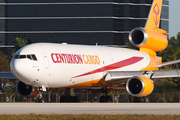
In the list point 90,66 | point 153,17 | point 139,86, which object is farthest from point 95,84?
point 153,17

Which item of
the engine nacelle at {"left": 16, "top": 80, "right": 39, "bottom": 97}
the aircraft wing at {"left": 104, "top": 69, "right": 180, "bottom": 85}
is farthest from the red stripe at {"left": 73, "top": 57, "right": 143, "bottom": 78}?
the engine nacelle at {"left": 16, "top": 80, "right": 39, "bottom": 97}

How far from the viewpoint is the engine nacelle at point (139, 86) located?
84.8 feet

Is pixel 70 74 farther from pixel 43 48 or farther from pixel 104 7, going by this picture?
pixel 104 7

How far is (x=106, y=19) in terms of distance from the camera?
3533 inches

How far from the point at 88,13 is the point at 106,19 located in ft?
14.4

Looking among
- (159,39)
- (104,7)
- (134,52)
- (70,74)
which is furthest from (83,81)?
(104,7)

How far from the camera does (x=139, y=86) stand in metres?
26.7

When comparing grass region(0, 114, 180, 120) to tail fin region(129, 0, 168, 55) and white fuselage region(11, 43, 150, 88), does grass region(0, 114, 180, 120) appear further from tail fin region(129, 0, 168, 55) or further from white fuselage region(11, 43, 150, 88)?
tail fin region(129, 0, 168, 55)

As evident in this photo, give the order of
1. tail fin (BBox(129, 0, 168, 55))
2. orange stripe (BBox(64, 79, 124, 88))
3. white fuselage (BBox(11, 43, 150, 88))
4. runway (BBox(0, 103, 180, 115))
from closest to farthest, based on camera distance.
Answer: runway (BBox(0, 103, 180, 115))
white fuselage (BBox(11, 43, 150, 88))
orange stripe (BBox(64, 79, 124, 88))
tail fin (BBox(129, 0, 168, 55))

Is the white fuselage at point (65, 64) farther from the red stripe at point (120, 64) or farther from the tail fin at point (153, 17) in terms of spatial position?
the tail fin at point (153, 17)

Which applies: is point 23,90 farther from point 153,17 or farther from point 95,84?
point 153,17

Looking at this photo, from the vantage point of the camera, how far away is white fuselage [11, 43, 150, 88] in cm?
2331

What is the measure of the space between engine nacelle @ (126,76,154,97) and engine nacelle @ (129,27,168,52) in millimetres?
6182

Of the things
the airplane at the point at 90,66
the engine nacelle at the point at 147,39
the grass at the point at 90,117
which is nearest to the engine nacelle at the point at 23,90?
the airplane at the point at 90,66
